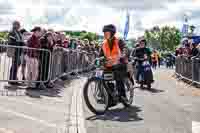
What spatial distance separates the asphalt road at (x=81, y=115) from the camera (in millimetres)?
7695

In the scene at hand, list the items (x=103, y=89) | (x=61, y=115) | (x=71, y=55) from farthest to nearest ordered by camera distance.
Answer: (x=71, y=55), (x=103, y=89), (x=61, y=115)

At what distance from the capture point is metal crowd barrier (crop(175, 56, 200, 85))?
16.3 metres

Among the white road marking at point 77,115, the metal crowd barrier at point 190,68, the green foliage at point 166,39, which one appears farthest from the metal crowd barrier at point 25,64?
the green foliage at point 166,39

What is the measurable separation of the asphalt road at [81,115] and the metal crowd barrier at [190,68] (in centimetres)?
380

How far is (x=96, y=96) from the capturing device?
31.4 ft

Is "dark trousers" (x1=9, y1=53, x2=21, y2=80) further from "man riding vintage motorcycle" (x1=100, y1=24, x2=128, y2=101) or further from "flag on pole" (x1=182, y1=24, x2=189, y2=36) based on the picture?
"flag on pole" (x1=182, y1=24, x2=189, y2=36)

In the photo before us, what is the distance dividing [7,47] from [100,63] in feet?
11.9

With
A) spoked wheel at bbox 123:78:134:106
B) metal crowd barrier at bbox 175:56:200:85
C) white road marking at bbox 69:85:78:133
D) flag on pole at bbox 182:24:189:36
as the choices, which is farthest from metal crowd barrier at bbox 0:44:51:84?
flag on pole at bbox 182:24:189:36

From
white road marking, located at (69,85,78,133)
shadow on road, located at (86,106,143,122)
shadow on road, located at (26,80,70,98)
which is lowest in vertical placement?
shadow on road, located at (86,106,143,122)

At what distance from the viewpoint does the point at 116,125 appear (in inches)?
322

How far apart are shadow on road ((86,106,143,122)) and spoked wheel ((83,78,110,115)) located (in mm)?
189

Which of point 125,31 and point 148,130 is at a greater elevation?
point 125,31

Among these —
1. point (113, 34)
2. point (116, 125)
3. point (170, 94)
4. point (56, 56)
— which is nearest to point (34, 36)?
point (56, 56)

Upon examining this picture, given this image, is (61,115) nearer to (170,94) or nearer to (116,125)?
(116,125)
